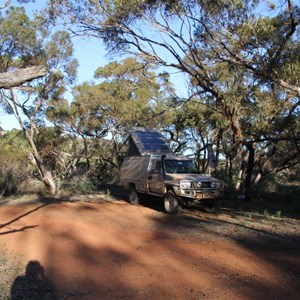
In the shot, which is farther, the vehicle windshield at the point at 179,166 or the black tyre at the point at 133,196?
the black tyre at the point at 133,196

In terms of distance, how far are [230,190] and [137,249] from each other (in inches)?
554

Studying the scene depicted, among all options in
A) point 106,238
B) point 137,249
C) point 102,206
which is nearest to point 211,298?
point 137,249

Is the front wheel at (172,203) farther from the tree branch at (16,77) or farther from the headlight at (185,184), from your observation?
the tree branch at (16,77)

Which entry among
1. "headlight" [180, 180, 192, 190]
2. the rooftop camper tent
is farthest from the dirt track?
the rooftop camper tent

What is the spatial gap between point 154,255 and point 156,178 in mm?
6976

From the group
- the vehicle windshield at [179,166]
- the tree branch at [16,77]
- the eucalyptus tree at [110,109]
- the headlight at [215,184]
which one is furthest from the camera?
the eucalyptus tree at [110,109]

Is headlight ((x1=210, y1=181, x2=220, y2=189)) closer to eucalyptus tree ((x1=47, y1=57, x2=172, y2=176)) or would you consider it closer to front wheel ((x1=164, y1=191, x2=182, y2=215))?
front wheel ((x1=164, y1=191, x2=182, y2=215))

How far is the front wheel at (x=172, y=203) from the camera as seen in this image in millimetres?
13977

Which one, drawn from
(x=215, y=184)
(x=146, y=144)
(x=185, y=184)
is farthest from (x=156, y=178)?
(x=146, y=144)

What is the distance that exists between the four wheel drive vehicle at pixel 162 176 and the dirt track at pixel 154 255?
815mm

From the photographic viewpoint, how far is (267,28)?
1224cm

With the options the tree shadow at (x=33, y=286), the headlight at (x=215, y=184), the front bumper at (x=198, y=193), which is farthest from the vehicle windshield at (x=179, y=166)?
the tree shadow at (x=33, y=286)

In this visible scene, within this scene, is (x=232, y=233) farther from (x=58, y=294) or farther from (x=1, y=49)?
(x=1, y=49)

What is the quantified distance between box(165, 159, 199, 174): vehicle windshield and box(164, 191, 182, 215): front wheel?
3.54 ft
